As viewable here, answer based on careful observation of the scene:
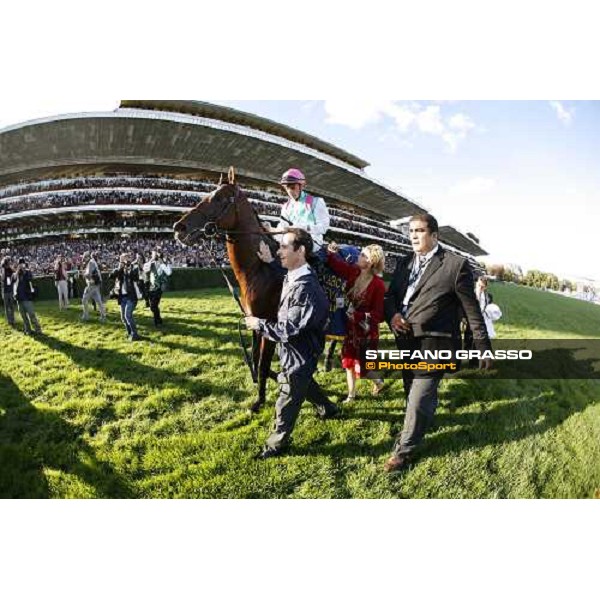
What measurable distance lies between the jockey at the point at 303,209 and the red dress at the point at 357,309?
26cm

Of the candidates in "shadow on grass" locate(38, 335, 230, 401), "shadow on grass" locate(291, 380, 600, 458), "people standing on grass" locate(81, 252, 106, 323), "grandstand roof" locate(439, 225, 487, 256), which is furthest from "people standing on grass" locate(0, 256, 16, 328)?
"grandstand roof" locate(439, 225, 487, 256)

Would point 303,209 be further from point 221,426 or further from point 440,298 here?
point 221,426

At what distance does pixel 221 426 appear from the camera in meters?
2.36

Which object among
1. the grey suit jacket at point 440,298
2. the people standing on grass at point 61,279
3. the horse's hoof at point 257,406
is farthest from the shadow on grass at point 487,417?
the people standing on grass at point 61,279

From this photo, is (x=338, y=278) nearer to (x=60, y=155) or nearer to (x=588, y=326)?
(x=588, y=326)

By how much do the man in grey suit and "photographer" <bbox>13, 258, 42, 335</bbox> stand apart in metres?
3.02

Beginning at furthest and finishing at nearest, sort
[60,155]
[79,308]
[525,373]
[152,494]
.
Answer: [60,155] < [79,308] < [525,373] < [152,494]

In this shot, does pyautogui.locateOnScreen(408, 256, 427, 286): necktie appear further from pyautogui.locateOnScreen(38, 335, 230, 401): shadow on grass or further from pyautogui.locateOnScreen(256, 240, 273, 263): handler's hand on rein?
pyautogui.locateOnScreen(38, 335, 230, 401): shadow on grass

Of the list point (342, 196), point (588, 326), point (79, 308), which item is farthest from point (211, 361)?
point (588, 326)

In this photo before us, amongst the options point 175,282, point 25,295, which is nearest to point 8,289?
point 25,295

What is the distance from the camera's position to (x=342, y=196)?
9.66ft

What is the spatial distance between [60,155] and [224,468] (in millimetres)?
3280

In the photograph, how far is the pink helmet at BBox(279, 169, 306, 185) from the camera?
8.29 ft

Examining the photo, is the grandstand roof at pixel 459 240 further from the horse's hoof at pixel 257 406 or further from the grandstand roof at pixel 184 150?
the horse's hoof at pixel 257 406
